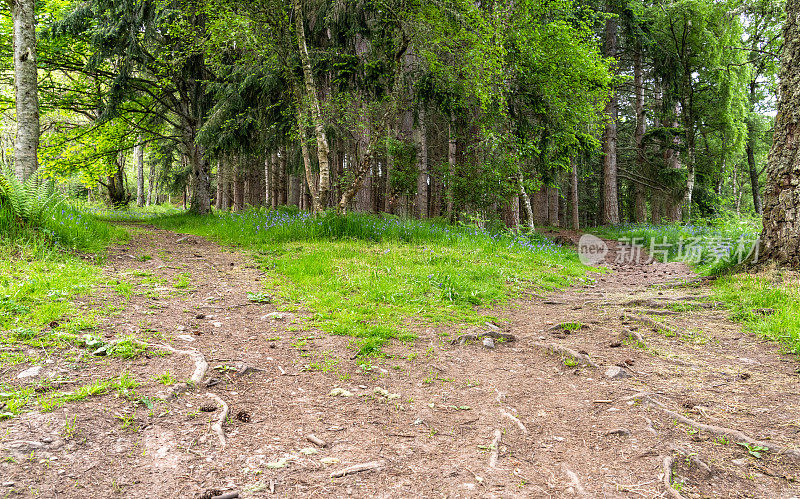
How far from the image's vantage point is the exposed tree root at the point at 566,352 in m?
3.78

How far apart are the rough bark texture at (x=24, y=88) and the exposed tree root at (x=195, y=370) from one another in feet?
19.4

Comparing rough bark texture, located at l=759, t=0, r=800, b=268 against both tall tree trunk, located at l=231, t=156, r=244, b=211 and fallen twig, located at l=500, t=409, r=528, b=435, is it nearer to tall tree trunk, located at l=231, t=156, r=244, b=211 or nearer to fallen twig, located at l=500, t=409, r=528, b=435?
fallen twig, located at l=500, t=409, r=528, b=435

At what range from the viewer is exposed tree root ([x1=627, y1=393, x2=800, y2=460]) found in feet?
7.36

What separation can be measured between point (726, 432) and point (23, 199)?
7.97 metres

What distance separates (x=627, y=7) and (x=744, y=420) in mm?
19262

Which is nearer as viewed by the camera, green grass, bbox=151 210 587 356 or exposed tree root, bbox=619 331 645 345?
exposed tree root, bbox=619 331 645 345

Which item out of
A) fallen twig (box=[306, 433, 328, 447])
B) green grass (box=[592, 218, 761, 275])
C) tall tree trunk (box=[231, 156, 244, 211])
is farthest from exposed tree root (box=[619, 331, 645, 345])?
tall tree trunk (box=[231, 156, 244, 211])

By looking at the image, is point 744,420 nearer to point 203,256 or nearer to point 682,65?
point 203,256

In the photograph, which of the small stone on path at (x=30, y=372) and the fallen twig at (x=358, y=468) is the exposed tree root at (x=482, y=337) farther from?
the small stone on path at (x=30, y=372)

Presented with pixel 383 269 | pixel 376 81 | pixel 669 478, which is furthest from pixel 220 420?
pixel 376 81

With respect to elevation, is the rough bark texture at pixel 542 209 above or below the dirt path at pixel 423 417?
above

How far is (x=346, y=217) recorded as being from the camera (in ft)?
32.7

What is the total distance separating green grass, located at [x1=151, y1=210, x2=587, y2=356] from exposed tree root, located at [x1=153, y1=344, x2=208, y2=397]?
1346mm

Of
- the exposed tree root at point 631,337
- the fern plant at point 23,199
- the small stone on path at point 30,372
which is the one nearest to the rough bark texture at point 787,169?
the exposed tree root at point 631,337
